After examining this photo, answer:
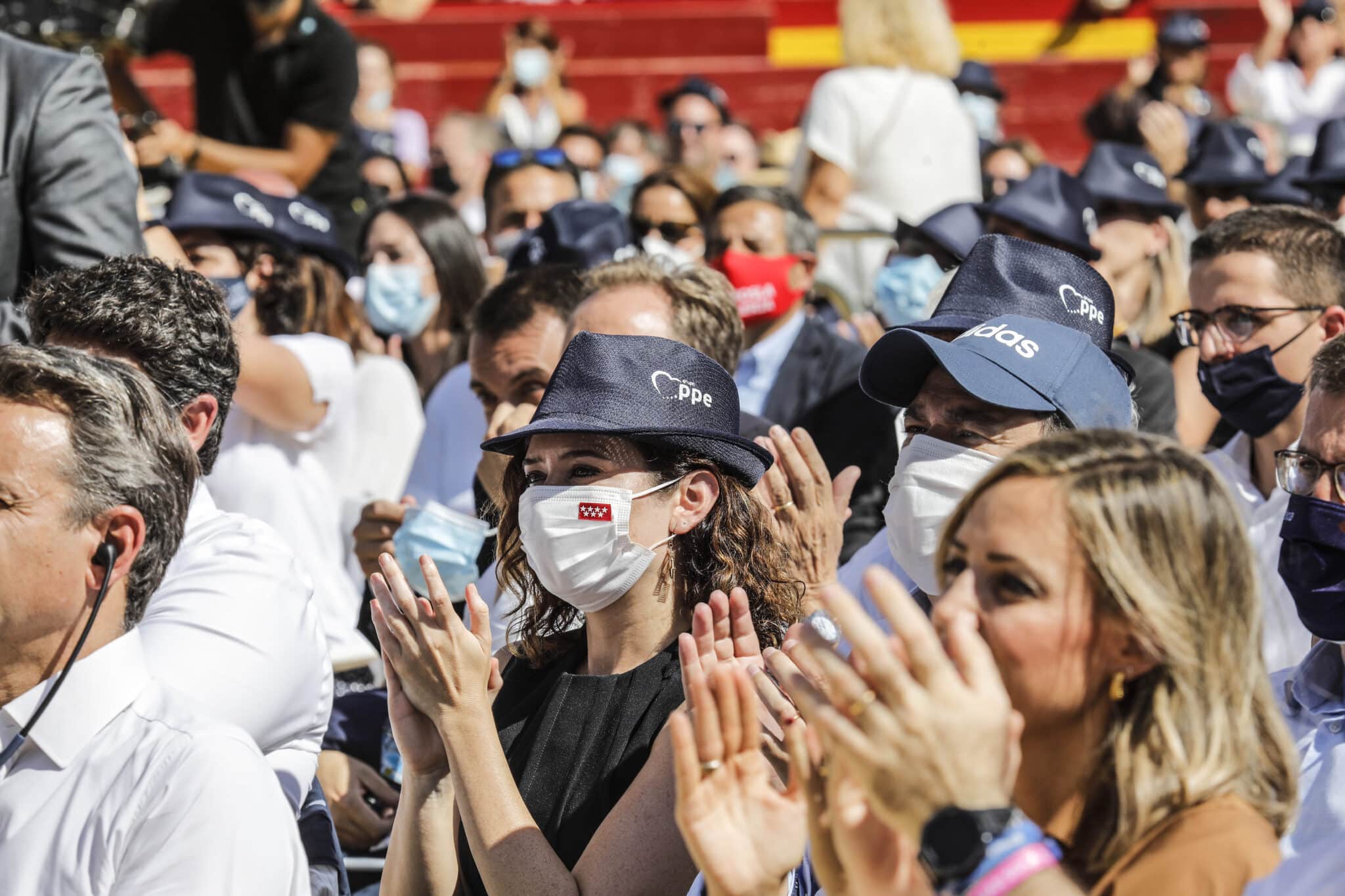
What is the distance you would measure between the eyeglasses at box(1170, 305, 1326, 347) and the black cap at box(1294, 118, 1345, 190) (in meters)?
2.16

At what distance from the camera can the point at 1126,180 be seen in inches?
240

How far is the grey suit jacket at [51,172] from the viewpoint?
3.81m

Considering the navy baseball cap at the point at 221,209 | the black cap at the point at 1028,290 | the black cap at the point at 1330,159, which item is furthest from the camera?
the black cap at the point at 1330,159

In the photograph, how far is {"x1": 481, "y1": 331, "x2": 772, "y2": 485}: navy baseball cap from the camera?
316 centimetres

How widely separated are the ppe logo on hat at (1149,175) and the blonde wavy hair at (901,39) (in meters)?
1.43

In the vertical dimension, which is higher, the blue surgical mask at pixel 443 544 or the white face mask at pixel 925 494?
the white face mask at pixel 925 494

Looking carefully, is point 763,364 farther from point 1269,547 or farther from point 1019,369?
point 1019,369

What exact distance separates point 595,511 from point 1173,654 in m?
1.33

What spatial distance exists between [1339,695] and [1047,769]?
3.54 ft

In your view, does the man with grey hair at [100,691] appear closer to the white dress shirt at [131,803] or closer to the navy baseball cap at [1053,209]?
the white dress shirt at [131,803]

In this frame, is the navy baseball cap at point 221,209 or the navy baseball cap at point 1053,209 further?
the navy baseball cap at point 1053,209

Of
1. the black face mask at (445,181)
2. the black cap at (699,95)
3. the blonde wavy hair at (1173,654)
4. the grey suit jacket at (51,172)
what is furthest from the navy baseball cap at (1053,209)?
the black face mask at (445,181)

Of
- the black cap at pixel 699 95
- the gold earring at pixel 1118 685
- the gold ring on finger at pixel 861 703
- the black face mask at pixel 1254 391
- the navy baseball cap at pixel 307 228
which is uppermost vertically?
the gold ring on finger at pixel 861 703

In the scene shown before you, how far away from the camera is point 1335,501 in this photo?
298 centimetres
